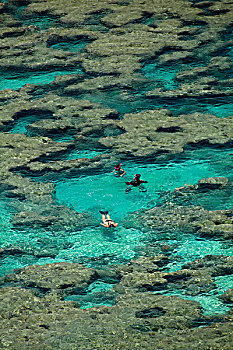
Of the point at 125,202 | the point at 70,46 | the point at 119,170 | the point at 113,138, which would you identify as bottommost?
the point at 125,202

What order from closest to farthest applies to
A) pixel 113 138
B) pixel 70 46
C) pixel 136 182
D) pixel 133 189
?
pixel 136 182 → pixel 133 189 → pixel 113 138 → pixel 70 46

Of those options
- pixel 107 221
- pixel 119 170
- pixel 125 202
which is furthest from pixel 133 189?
pixel 107 221

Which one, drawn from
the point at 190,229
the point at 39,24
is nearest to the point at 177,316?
the point at 190,229

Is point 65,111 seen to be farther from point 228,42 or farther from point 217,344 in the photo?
point 217,344

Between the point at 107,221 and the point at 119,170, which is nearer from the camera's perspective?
the point at 107,221

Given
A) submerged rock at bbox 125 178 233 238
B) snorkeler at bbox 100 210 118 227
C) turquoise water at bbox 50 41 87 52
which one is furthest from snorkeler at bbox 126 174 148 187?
turquoise water at bbox 50 41 87 52

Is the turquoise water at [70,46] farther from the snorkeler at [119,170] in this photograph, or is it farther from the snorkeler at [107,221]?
the snorkeler at [107,221]

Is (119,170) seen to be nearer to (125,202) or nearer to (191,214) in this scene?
(125,202)

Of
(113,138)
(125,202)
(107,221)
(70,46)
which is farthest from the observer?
(70,46)

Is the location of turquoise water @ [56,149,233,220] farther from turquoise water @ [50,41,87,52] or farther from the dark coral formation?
turquoise water @ [50,41,87,52]
